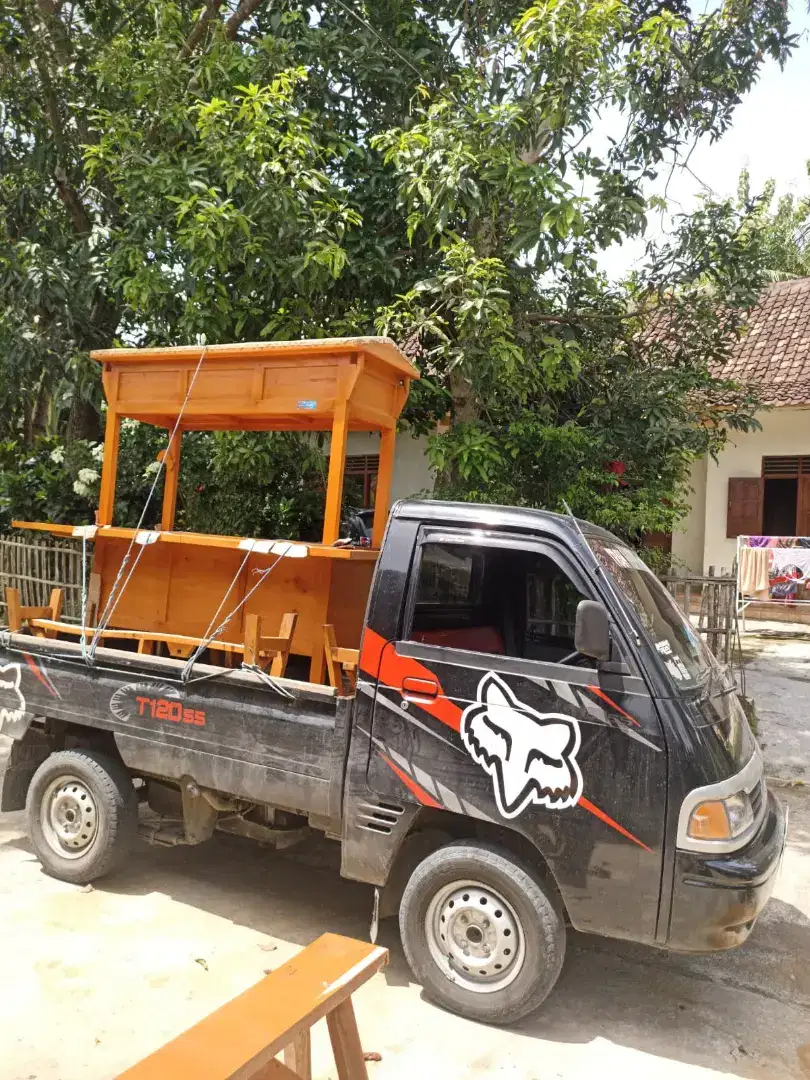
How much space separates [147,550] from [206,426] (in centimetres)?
103

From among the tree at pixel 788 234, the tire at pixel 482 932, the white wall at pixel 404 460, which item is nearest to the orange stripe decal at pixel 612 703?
the tire at pixel 482 932

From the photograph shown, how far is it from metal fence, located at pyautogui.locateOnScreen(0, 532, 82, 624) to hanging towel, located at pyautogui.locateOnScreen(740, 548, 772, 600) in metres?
9.88

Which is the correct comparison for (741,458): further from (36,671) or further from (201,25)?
(36,671)

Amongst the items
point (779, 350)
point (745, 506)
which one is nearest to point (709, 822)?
point (745, 506)

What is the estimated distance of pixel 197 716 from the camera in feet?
13.1

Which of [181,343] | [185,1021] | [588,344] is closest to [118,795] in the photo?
[185,1021]

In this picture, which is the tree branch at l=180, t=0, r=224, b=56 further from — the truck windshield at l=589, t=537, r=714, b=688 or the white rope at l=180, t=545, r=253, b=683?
the truck windshield at l=589, t=537, r=714, b=688

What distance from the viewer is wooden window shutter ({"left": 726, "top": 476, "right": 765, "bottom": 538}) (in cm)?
1459

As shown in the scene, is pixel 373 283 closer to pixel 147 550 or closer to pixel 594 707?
pixel 147 550

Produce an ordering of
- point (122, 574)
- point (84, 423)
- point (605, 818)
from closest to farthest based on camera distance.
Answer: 1. point (605, 818)
2. point (122, 574)
3. point (84, 423)

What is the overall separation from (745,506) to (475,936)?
13.1 meters

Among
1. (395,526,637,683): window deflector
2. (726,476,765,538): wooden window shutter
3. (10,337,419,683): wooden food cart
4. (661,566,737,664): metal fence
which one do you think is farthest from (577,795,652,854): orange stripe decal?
(726,476,765,538): wooden window shutter

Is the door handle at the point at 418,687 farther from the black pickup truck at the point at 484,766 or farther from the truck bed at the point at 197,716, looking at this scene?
the truck bed at the point at 197,716

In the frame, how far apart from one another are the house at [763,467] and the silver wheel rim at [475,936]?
484 inches
